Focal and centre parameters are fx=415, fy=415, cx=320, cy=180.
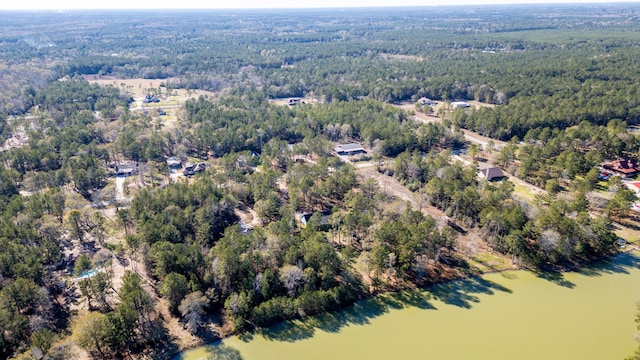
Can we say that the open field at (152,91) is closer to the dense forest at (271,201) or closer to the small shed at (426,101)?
the dense forest at (271,201)

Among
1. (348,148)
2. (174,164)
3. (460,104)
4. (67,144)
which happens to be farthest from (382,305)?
(460,104)

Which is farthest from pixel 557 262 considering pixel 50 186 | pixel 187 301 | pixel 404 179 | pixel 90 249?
pixel 50 186

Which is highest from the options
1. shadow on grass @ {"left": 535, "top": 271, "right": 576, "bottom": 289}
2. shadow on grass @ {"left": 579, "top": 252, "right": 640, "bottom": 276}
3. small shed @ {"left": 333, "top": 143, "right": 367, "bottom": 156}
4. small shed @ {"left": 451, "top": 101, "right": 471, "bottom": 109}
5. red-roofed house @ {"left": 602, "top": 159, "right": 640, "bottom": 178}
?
small shed @ {"left": 451, "top": 101, "right": 471, "bottom": 109}

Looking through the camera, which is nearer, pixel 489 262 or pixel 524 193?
pixel 489 262

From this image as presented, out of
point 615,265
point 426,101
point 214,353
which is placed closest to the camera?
point 214,353

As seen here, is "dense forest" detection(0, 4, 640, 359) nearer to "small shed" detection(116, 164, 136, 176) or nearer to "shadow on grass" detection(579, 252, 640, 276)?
"small shed" detection(116, 164, 136, 176)

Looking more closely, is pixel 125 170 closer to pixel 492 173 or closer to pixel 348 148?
pixel 348 148

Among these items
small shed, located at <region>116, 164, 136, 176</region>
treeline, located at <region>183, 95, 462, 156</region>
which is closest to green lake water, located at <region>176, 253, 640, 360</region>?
treeline, located at <region>183, 95, 462, 156</region>
